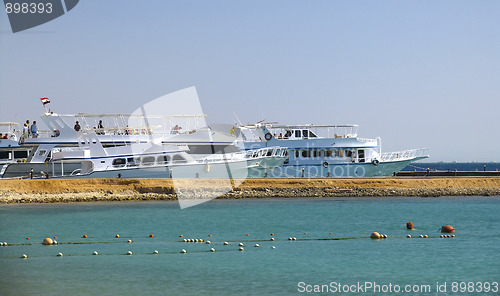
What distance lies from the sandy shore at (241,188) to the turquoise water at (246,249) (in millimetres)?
4243

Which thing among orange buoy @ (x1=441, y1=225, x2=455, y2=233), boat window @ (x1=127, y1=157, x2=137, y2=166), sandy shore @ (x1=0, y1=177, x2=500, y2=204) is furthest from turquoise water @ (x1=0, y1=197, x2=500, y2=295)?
boat window @ (x1=127, y1=157, x2=137, y2=166)

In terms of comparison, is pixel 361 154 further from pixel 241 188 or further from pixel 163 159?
pixel 163 159

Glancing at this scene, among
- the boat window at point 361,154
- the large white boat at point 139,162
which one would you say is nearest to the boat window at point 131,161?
the large white boat at point 139,162

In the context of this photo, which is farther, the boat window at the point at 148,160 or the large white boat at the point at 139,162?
Result: the boat window at the point at 148,160

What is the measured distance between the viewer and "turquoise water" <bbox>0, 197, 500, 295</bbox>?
20578 millimetres

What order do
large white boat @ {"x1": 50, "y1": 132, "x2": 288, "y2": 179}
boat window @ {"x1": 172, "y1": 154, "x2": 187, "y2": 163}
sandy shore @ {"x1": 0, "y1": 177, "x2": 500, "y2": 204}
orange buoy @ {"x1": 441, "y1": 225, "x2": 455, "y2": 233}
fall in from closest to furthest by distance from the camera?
orange buoy @ {"x1": 441, "y1": 225, "x2": 455, "y2": 233} < sandy shore @ {"x1": 0, "y1": 177, "x2": 500, "y2": 204} < large white boat @ {"x1": 50, "y1": 132, "x2": 288, "y2": 179} < boat window @ {"x1": 172, "y1": 154, "x2": 187, "y2": 163}

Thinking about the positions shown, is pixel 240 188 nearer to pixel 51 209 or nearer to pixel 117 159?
pixel 117 159

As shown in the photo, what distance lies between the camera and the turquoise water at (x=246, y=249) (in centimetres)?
2058

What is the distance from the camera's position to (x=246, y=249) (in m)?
26.9

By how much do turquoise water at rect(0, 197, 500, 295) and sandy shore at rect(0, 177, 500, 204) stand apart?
424cm

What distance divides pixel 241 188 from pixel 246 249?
23700 mm

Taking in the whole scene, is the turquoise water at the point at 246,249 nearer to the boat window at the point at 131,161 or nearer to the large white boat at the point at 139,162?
the large white boat at the point at 139,162

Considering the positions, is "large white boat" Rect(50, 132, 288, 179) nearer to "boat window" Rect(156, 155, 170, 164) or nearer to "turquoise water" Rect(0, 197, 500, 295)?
"boat window" Rect(156, 155, 170, 164)

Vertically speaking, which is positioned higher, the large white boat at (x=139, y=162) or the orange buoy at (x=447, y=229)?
the large white boat at (x=139, y=162)
